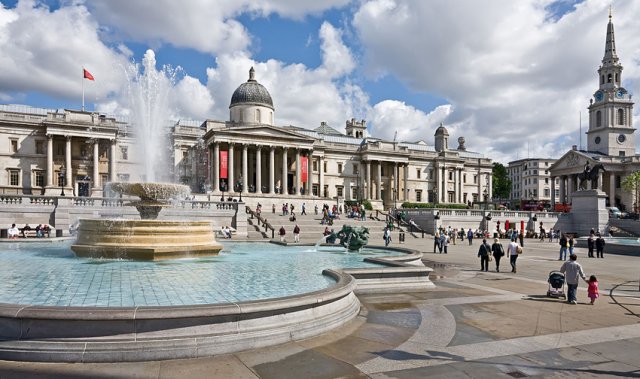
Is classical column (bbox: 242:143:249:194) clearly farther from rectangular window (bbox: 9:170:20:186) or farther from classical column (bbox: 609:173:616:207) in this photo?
classical column (bbox: 609:173:616:207)

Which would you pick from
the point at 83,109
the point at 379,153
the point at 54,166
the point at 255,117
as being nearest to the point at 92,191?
the point at 54,166

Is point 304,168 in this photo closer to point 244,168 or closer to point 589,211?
point 244,168

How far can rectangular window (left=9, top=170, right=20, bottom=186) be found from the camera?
→ 61.9 metres

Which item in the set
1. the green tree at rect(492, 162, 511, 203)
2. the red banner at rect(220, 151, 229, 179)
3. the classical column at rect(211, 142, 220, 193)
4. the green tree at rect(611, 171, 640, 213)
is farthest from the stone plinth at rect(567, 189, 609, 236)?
the green tree at rect(492, 162, 511, 203)

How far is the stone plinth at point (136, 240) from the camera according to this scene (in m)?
15.2

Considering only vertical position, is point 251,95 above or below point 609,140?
above

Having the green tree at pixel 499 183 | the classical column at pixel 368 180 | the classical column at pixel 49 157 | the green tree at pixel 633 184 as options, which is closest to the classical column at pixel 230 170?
the classical column at pixel 49 157

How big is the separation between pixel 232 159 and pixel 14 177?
30.4 meters

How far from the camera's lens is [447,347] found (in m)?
7.72

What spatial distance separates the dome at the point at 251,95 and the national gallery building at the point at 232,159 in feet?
0.62

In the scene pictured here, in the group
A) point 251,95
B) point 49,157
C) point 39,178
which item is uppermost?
point 251,95

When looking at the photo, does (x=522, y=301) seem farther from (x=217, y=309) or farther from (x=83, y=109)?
(x=83, y=109)

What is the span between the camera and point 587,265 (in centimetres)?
2317

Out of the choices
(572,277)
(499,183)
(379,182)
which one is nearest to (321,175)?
(379,182)
